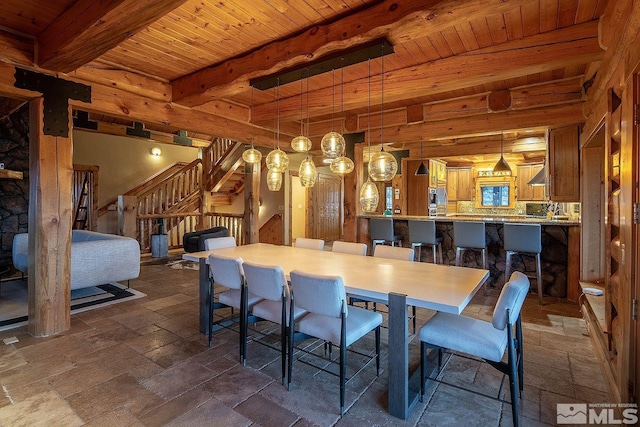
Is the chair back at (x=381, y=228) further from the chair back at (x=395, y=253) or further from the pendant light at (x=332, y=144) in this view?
the pendant light at (x=332, y=144)

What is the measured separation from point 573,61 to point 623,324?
210cm

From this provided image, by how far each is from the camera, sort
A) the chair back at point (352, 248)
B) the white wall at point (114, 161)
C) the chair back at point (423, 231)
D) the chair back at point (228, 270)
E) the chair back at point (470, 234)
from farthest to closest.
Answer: the white wall at point (114, 161) < the chair back at point (423, 231) < the chair back at point (470, 234) < the chair back at point (352, 248) < the chair back at point (228, 270)

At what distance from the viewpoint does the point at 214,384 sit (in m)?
2.28

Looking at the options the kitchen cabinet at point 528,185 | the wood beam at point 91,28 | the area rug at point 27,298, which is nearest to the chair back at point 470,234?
the wood beam at point 91,28

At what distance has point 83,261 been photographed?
4023 mm

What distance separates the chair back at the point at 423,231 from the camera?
15.6 ft

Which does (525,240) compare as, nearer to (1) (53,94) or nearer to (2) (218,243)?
(2) (218,243)

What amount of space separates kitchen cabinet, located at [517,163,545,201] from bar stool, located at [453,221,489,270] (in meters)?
4.82

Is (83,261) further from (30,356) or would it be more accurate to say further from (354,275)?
(354,275)

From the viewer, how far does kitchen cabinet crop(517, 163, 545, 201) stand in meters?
8.17

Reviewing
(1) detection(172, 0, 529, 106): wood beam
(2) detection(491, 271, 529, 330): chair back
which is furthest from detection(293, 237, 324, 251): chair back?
(2) detection(491, 271, 529, 330): chair back

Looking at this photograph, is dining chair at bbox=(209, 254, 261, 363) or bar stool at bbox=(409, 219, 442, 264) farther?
bar stool at bbox=(409, 219, 442, 264)

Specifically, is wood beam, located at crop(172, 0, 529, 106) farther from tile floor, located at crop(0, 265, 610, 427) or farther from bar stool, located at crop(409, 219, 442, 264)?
bar stool, located at crop(409, 219, 442, 264)

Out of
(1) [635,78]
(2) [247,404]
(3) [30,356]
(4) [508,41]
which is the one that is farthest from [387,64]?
(3) [30,356]
